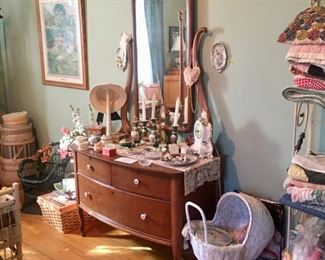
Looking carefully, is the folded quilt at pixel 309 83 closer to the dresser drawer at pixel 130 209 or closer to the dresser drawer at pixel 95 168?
the dresser drawer at pixel 130 209

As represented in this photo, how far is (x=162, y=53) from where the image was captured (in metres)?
2.87

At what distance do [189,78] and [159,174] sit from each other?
708mm

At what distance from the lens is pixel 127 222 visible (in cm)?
268

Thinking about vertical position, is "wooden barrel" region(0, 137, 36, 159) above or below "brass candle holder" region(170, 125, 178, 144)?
below

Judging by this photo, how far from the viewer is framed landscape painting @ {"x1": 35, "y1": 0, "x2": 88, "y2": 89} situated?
3.52m

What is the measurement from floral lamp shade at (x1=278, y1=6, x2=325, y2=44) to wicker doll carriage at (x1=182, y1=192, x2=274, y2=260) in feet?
3.22

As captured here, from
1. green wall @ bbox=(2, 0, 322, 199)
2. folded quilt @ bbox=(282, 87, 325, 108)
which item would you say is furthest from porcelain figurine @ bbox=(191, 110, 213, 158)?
folded quilt @ bbox=(282, 87, 325, 108)

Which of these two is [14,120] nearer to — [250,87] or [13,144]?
[13,144]

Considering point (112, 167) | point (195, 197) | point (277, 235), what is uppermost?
point (112, 167)

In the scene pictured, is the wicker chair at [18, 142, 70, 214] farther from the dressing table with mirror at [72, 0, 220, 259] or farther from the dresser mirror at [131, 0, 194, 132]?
the dresser mirror at [131, 0, 194, 132]

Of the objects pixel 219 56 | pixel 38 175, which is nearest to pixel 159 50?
pixel 219 56

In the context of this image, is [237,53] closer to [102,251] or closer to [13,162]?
[102,251]

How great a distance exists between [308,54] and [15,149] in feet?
10.3

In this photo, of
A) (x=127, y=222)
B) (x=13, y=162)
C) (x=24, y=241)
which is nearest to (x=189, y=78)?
(x=127, y=222)
